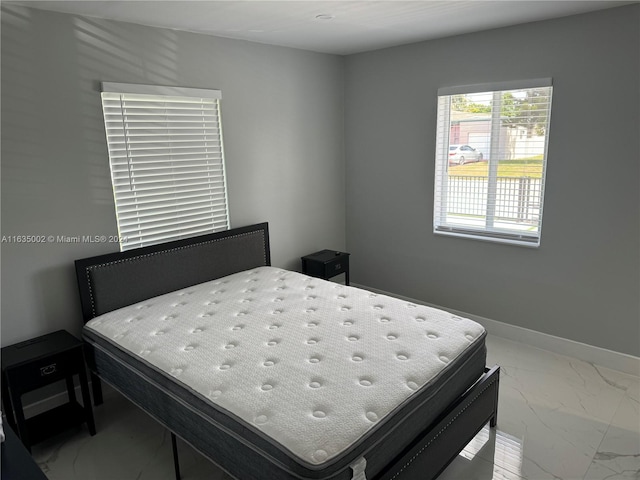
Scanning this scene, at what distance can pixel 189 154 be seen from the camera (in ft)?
11.1

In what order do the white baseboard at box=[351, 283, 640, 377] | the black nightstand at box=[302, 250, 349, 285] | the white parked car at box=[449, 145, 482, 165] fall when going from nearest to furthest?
the white baseboard at box=[351, 283, 640, 377] → the white parked car at box=[449, 145, 482, 165] → the black nightstand at box=[302, 250, 349, 285]

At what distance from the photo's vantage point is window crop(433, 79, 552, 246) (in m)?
3.38

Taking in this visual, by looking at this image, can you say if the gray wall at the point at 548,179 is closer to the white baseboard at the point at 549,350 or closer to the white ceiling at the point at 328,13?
the white baseboard at the point at 549,350

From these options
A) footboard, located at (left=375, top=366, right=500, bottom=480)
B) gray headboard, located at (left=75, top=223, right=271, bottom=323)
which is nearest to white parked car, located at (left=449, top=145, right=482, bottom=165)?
gray headboard, located at (left=75, top=223, right=271, bottom=323)

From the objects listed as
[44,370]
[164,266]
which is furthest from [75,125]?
[44,370]

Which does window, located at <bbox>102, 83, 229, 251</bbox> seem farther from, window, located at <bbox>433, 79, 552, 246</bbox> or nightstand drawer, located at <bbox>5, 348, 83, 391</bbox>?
window, located at <bbox>433, 79, 552, 246</bbox>

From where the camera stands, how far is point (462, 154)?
382 centimetres

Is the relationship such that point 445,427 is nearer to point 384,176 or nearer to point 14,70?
point 384,176

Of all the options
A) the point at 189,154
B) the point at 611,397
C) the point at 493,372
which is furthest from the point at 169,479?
the point at 611,397

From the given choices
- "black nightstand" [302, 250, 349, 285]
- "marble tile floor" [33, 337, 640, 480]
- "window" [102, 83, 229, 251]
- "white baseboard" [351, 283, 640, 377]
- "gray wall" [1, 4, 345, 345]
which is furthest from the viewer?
"black nightstand" [302, 250, 349, 285]

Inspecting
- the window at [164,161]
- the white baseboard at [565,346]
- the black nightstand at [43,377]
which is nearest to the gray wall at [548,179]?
the white baseboard at [565,346]

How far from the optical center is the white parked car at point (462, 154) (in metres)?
3.73

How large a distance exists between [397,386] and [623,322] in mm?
2161

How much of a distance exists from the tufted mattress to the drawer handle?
0.24 m
